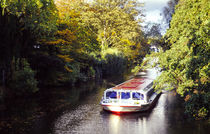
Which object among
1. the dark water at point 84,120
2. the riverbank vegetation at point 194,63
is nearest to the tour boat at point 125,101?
the dark water at point 84,120

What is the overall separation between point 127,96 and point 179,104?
6305mm

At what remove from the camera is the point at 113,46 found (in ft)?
193

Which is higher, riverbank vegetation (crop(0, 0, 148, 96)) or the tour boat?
riverbank vegetation (crop(0, 0, 148, 96))

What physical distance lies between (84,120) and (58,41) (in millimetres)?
16133

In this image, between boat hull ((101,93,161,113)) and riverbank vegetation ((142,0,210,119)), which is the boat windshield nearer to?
boat hull ((101,93,161,113))

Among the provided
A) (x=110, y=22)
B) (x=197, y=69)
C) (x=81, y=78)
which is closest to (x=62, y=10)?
(x=110, y=22)

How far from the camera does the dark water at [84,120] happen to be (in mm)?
15734

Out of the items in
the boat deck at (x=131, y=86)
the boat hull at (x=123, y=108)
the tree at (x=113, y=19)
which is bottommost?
the boat hull at (x=123, y=108)

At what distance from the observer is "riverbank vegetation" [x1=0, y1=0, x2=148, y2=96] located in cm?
2447

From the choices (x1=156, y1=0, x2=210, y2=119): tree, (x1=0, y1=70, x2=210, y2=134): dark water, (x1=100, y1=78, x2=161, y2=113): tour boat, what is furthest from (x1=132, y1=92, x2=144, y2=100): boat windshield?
(x1=156, y1=0, x2=210, y2=119): tree

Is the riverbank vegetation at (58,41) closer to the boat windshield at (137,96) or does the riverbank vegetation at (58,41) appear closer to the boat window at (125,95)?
the boat window at (125,95)

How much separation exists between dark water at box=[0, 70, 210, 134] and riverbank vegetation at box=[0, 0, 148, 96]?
14.0ft

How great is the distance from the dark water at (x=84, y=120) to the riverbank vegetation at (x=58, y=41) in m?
4.25

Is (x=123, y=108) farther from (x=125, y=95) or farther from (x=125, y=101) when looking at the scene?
(x=125, y=95)
